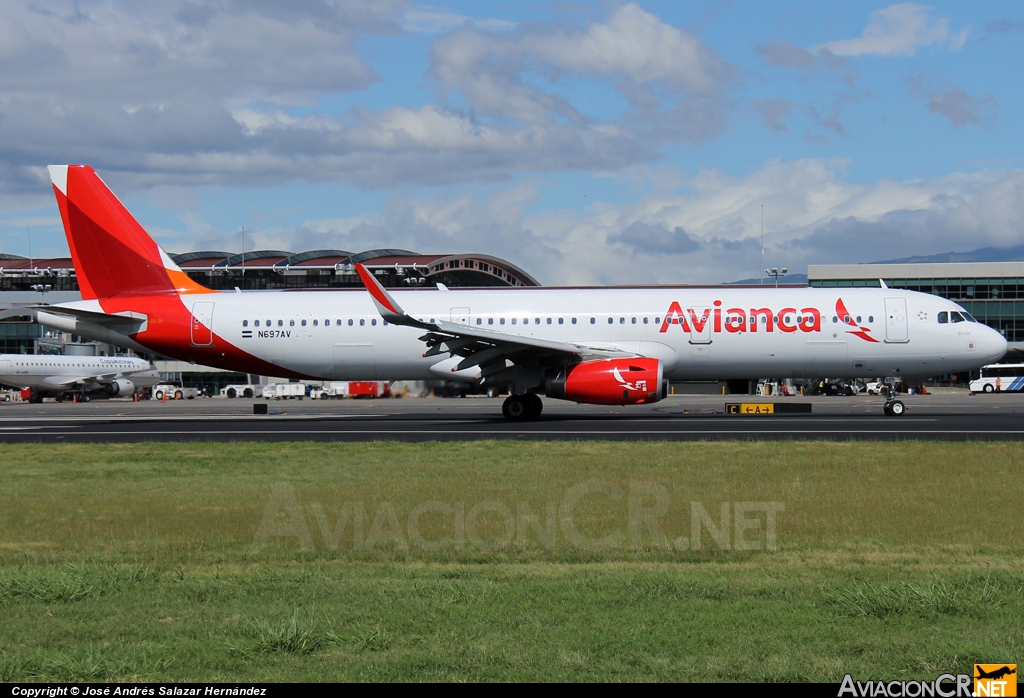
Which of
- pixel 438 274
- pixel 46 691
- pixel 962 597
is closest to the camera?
pixel 46 691

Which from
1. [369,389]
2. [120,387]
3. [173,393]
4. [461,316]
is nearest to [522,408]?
[461,316]

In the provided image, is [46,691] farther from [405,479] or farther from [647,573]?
[405,479]

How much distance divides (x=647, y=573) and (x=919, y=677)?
300cm

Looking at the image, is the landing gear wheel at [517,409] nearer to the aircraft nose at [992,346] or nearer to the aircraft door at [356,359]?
the aircraft door at [356,359]

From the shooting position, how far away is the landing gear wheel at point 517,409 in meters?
29.1

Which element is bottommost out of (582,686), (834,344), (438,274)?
(582,686)

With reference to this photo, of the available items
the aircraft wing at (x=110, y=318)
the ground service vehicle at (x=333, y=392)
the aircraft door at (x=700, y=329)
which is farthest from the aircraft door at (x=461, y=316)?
the ground service vehicle at (x=333, y=392)

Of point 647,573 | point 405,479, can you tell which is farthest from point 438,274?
point 647,573

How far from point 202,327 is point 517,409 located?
10.9 m

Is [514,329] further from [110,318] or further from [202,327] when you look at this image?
[110,318]

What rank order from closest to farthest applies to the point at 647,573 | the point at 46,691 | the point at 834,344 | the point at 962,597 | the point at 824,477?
the point at 46,691 → the point at 962,597 → the point at 647,573 → the point at 824,477 → the point at 834,344

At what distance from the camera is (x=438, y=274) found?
93.0 m

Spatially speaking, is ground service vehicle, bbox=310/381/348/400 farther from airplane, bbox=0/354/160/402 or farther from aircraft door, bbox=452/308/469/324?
aircraft door, bbox=452/308/469/324

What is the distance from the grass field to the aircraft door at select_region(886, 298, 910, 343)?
43.2 feet
